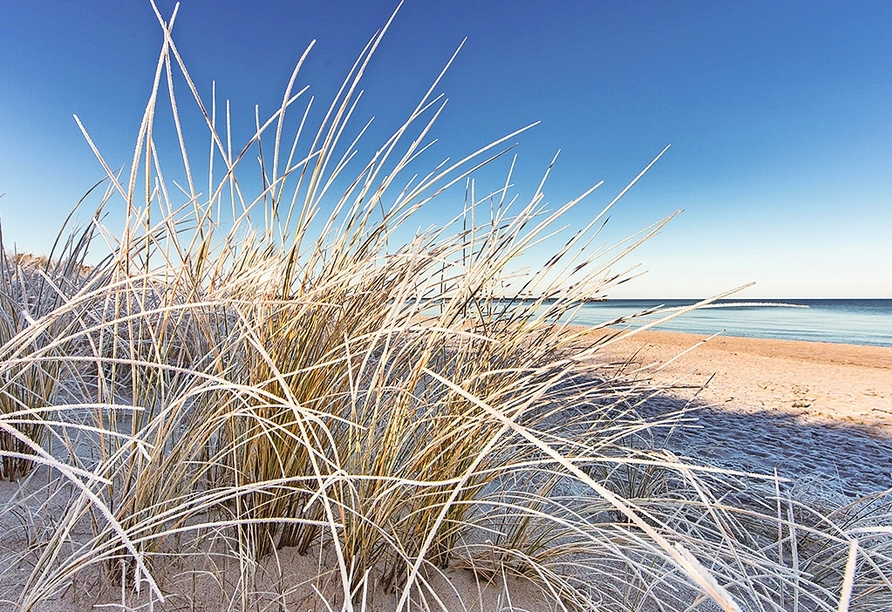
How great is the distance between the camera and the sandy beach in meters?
2.52

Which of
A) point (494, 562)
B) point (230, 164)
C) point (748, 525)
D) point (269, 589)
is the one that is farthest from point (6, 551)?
point (748, 525)

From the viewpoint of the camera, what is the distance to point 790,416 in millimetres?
3885

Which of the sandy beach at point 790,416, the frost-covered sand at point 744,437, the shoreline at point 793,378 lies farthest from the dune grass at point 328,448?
the shoreline at point 793,378

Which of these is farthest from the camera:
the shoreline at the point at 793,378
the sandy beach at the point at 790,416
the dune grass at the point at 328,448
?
the shoreline at the point at 793,378

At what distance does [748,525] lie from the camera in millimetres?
1729

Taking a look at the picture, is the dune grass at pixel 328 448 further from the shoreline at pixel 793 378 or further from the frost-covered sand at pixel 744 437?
the shoreline at pixel 793 378

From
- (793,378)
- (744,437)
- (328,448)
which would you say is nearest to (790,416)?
(744,437)

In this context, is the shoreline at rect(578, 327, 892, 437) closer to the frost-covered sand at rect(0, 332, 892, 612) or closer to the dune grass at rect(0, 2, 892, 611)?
the frost-covered sand at rect(0, 332, 892, 612)

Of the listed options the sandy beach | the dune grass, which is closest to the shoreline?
the sandy beach

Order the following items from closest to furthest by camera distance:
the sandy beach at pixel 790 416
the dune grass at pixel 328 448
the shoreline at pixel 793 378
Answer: the dune grass at pixel 328 448, the sandy beach at pixel 790 416, the shoreline at pixel 793 378

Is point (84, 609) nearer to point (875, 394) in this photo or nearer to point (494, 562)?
point (494, 562)

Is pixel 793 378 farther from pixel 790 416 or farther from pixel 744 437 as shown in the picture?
pixel 744 437

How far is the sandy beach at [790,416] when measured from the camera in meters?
2.52

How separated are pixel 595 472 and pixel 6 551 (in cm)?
187
